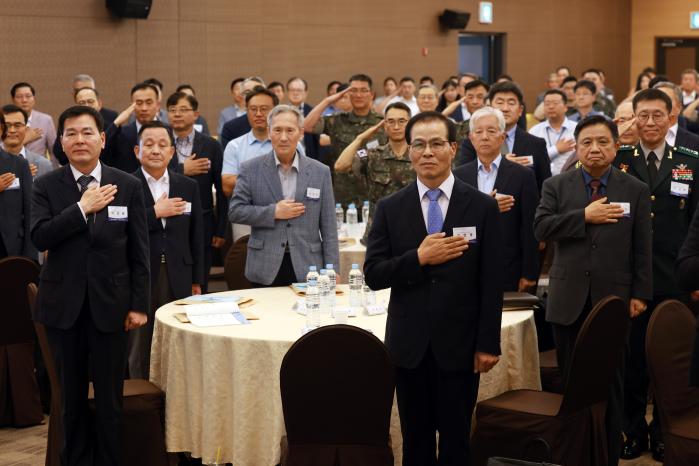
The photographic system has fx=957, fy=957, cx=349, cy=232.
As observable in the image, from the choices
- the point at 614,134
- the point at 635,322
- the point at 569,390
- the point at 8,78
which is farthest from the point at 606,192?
the point at 8,78

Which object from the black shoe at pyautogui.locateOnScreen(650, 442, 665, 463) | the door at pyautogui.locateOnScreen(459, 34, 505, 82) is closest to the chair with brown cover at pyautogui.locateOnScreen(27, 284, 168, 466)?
the black shoe at pyautogui.locateOnScreen(650, 442, 665, 463)

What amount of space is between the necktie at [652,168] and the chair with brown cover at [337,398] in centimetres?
246

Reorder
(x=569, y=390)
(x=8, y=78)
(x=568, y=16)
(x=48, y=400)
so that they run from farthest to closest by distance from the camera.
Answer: (x=568, y=16)
(x=8, y=78)
(x=48, y=400)
(x=569, y=390)

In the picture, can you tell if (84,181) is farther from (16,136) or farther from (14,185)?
(16,136)

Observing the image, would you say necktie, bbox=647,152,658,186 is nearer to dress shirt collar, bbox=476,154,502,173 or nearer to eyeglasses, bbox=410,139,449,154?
dress shirt collar, bbox=476,154,502,173

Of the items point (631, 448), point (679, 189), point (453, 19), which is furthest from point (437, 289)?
point (453, 19)

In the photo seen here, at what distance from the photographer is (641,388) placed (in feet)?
16.6

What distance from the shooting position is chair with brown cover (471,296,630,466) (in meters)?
3.97

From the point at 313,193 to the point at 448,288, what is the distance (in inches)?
71.3

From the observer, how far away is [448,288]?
3.62 m

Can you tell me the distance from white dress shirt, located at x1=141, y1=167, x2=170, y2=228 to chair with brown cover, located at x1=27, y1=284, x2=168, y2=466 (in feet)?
4.12

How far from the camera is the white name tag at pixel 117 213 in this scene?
421 cm

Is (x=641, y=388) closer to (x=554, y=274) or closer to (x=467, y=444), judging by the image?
(x=554, y=274)

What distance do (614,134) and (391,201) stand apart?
4.96 ft
